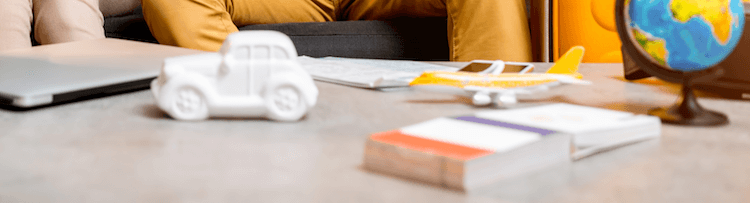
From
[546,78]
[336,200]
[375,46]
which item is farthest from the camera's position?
[375,46]

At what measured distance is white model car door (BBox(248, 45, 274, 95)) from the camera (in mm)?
462

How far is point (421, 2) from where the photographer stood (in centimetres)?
175

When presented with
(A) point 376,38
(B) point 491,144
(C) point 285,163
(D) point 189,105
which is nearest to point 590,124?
(B) point 491,144

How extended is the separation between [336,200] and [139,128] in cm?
24

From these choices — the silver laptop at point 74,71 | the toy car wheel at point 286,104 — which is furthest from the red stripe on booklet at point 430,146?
the silver laptop at point 74,71

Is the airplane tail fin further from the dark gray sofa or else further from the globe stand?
the dark gray sofa

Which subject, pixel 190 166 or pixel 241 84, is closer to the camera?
pixel 190 166

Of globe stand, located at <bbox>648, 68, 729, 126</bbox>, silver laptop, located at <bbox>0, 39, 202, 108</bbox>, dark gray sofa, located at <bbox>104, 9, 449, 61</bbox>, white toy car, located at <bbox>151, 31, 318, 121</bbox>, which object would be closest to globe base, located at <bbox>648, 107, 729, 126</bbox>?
globe stand, located at <bbox>648, 68, 729, 126</bbox>

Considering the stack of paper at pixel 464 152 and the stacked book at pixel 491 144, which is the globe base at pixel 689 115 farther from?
the stack of paper at pixel 464 152

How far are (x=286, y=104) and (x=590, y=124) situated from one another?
0.23m

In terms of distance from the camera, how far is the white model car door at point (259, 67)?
46cm

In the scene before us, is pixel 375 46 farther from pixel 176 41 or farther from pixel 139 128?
pixel 139 128

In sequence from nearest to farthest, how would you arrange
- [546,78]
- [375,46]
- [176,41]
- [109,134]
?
[109,134]
[546,78]
[176,41]
[375,46]

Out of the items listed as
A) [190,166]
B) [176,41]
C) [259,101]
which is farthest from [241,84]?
[176,41]
